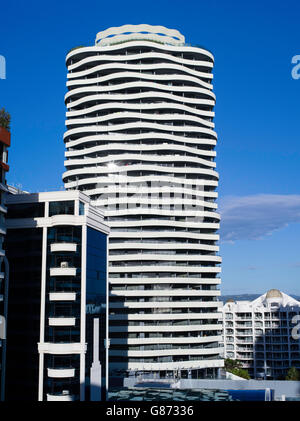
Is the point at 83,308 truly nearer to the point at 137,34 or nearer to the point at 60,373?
the point at 60,373

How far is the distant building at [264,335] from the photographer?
506 ft

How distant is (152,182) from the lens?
108438 mm

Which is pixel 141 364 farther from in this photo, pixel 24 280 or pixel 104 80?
pixel 104 80

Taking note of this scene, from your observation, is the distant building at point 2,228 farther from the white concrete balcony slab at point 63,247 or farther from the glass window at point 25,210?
the glass window at point 25,210

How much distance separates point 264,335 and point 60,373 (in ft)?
379

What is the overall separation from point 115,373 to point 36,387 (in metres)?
41.0

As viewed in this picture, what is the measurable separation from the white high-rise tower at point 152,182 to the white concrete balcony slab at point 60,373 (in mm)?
40883

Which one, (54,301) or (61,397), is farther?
(54,301)

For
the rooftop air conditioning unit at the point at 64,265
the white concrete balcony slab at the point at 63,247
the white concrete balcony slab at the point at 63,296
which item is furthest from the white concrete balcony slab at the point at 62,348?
the white concrete balcony slab at the point at 63,247

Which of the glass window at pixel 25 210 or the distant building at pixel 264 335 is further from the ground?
the glass window at pixel 25 210

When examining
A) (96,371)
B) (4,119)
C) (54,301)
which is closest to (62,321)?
(54,301)

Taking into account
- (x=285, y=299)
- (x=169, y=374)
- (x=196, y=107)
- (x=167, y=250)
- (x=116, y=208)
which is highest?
(x=196, y=107)

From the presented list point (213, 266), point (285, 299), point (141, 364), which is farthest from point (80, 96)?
point (285, 299)

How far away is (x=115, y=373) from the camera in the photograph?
98.4 m
